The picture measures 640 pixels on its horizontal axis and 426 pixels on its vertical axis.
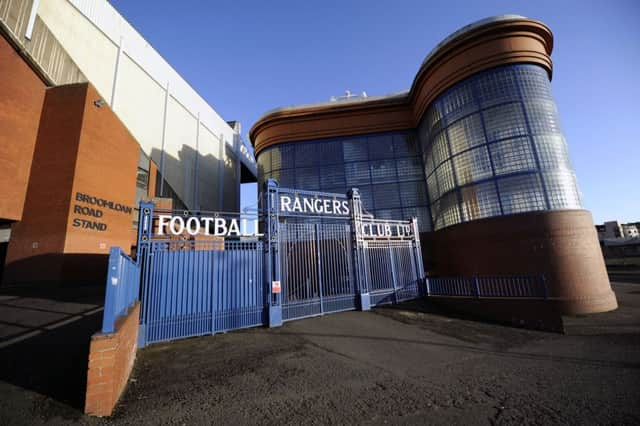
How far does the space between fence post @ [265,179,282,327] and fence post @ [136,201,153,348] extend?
11.0 ft

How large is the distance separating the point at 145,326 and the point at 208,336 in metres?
1.62

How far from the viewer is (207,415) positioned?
3.48 meters

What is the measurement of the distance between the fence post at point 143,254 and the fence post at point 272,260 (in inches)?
132

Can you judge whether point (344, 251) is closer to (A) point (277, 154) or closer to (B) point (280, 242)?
(B) point (280, 242)

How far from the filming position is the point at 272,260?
879cm

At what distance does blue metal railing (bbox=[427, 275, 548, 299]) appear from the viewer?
33.5ft

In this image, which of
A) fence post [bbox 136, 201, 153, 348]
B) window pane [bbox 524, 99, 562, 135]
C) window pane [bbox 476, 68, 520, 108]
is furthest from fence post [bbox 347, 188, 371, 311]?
window pane [bbox 524, 99, 562, 135]

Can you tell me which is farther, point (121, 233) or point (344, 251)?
point (121, 233)

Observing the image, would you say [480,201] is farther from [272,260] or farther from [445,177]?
[272,260]

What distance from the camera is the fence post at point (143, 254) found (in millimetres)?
6612

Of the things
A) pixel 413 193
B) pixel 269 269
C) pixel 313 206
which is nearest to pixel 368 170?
pixel 413 193

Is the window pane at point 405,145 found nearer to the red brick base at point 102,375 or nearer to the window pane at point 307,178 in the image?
the window pane at point 307,178

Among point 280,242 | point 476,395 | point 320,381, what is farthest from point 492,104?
point 320,381

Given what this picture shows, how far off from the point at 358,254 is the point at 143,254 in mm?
7563
